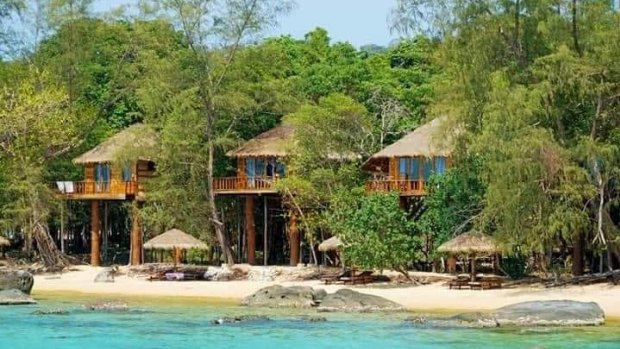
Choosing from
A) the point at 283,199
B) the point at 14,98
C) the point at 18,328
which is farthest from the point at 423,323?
the point at 14,98

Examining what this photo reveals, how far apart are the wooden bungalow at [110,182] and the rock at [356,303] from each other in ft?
51.2

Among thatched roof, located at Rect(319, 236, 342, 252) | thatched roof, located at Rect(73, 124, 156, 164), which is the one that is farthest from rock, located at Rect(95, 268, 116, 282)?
thatched roof, located at Rect(319, 236, 342, 252)

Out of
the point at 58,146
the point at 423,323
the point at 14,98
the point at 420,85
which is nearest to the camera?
the point at 423,323

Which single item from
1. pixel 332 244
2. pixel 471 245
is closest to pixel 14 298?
pixel 332 244

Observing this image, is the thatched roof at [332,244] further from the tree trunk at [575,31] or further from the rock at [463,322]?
the rock at [463,322]

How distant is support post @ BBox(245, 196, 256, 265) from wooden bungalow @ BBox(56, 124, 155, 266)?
13.0 feet

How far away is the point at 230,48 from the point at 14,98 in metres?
7.69

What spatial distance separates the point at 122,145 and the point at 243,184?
15.6 ft

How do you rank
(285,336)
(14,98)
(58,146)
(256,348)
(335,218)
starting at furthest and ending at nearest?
(58,146)
(14,98)
(335,218)
(285,336)
(256,348)

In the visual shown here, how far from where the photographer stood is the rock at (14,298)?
32219mm

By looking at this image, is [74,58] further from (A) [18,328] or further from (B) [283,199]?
(A) [18,328]

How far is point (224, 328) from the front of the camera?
25406mm

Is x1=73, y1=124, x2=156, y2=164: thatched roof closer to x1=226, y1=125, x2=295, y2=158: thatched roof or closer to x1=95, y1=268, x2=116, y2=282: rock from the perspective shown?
x1=226, y1=125, x2=295, y2=158: thatched roof

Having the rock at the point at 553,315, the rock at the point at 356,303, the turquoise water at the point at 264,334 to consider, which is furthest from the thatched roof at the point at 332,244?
the rock at the point at 553,315
